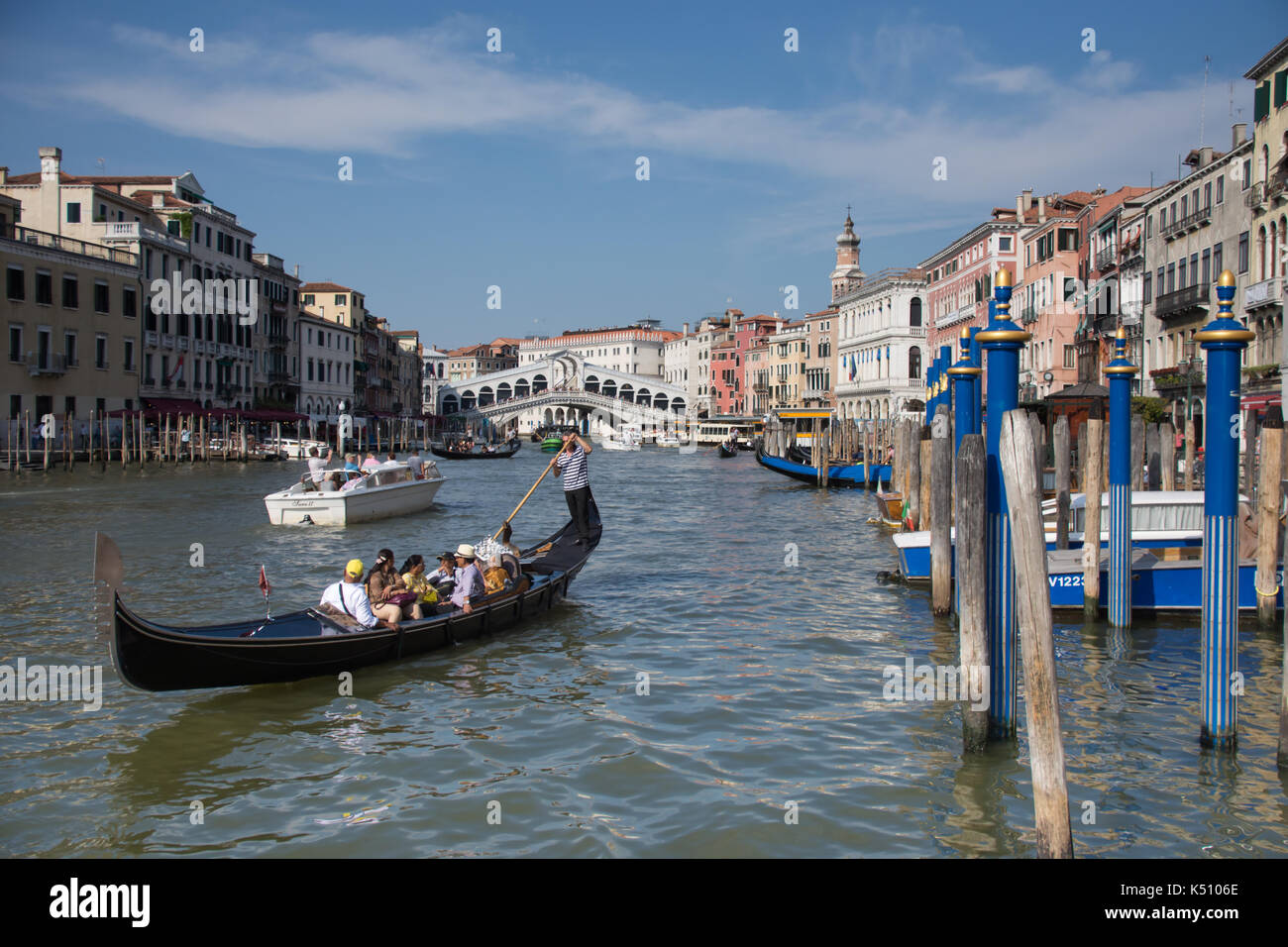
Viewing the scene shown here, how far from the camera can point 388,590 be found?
278 inches

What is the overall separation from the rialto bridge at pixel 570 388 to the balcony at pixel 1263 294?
52.0 m

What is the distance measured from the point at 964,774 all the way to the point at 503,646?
12.0 feet

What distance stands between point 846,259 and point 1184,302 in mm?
44137

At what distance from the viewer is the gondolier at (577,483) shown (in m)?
9.80

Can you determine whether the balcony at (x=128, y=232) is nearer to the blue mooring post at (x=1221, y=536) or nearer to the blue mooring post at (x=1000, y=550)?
the blue mooring post at (x=1000, y=550)

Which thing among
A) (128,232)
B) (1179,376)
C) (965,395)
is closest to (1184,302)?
(1179,376)

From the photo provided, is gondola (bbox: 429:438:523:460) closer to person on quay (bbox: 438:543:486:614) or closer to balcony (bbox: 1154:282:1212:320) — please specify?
balcony (bbox: 1154:282:1212:320)

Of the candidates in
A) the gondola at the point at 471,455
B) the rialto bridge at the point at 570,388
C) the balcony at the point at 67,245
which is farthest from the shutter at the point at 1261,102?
the rialto bridge at the point at 570,388

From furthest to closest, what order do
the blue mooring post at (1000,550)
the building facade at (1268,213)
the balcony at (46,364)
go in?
the balcony at (46,364), the building facade at (1268,213), the blue mooring post at (1000,550)

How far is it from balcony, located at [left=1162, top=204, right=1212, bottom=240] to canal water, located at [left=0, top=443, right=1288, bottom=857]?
1368cm

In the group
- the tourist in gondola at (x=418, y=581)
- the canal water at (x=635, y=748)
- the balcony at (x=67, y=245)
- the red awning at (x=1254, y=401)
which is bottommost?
the canal water at (x=635, y=748)
